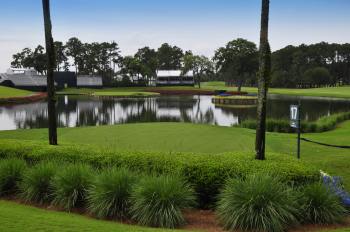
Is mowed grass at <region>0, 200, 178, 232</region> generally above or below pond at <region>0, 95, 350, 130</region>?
above

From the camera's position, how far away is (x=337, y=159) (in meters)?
11.3

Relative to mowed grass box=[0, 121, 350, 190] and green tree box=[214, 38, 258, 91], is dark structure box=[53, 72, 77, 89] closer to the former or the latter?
green tree box=[214, 38, 258, 91]

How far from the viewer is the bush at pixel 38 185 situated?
786 cm

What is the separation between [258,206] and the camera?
20.7 feet

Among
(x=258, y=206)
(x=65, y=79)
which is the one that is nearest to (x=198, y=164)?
(x=258, y=206)

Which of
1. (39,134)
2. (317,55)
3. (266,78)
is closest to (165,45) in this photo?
(317,55)

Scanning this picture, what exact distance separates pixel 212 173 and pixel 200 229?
4.16 ft

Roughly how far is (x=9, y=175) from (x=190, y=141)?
290 inches

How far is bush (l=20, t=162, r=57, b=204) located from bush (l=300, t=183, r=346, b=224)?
16.5ft

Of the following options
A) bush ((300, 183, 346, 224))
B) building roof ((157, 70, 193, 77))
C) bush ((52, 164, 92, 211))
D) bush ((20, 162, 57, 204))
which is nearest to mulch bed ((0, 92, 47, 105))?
bush ((20, 162, 57, 204))

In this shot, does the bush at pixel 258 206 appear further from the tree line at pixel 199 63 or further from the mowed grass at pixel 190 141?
the tree line at pixel 199 63

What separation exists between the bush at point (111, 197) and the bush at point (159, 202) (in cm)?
24

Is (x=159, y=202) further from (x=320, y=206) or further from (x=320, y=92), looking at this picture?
(x=320, y=92)

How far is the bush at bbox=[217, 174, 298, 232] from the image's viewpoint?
6145 mm
